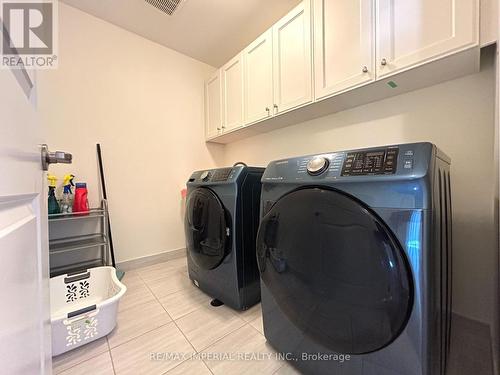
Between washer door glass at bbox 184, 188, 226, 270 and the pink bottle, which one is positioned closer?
washer door glass at bbox 184, 188, 226, 270

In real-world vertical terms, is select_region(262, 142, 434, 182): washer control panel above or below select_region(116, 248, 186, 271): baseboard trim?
above

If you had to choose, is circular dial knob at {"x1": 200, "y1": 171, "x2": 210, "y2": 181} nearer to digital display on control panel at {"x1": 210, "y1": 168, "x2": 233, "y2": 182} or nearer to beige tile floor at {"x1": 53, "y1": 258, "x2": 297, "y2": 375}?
digital display on control panel at {"x1": 210, "y1": 168, "x2": 233, "y2": 182}

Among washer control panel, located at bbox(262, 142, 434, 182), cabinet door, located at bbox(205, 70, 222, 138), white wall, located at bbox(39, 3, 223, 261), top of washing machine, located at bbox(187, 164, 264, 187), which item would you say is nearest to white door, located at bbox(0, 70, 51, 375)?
washer control panel, located at bbox(262, 142, 434, 182)

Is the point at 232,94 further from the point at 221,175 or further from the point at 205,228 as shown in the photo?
the point at 205,228

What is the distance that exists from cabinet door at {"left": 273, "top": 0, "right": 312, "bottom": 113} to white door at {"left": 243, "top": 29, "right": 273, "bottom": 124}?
0.07 m

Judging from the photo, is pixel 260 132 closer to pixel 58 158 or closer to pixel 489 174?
pixel 489 174

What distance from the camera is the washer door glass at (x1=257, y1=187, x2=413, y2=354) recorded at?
591 mm

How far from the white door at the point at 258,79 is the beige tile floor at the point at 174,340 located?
156cm

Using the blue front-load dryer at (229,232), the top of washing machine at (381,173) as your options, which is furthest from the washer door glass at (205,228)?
the top of washing machine at (381,173)

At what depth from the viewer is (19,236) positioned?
14.2 inches

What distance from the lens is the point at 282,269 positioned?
82 cm

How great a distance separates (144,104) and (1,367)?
2.32 meters

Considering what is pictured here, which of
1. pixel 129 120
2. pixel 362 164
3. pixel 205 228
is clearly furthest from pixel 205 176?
pixel 129 120

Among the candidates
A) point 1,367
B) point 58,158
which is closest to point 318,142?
point 58,158
